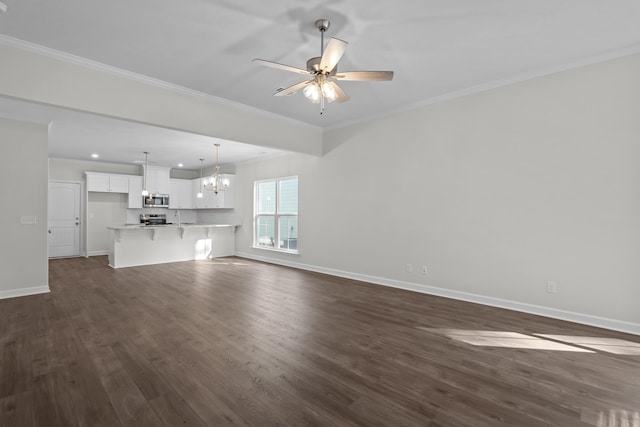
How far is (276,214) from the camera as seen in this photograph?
7504 millimetres

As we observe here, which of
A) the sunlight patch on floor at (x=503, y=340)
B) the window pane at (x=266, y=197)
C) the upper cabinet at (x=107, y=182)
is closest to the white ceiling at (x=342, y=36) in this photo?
the sunlight patch on floor at (x=503, y=340)

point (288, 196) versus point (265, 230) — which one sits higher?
point (288, 196)

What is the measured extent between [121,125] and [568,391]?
6563 millimetres

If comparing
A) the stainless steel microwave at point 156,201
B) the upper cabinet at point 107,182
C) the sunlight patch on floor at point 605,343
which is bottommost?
the sunlight patch on floor at point 605,343

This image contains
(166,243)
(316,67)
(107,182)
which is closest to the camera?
(316,67)

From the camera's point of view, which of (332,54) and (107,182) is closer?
(332,54)

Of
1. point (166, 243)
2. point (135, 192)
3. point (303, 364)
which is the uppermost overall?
point (135, 192)

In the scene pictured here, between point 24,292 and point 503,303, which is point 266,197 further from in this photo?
point 503,303

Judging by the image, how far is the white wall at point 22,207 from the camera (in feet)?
14.2

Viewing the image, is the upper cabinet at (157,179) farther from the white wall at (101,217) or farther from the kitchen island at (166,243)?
the kitchen island at (166,243)

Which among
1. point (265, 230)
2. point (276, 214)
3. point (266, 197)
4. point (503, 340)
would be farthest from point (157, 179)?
point (503, 340)

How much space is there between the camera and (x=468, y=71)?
12.0 ft

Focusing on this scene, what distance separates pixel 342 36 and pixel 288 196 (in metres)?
4.65

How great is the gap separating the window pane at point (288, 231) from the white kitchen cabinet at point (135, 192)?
15.7ft
